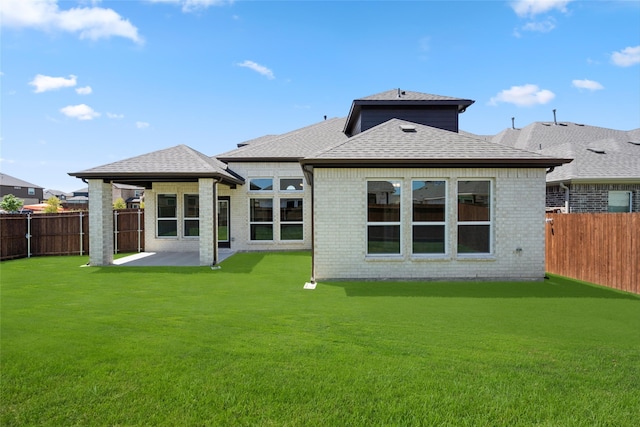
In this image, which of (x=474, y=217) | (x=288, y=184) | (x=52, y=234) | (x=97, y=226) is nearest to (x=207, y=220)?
(x=97, y=226)

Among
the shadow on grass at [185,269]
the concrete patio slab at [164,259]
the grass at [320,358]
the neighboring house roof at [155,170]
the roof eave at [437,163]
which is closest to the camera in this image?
the grass at [320,358]

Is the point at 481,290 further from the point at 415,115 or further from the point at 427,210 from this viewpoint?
the point at 415,115

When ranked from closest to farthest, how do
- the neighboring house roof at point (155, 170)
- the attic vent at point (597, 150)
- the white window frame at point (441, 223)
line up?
1. the white window frame at point (441, 223)
2. the neighboring house roof at point (155, 170)
3. the attic vent at point (597, 150)

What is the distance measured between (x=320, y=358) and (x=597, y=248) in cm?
863

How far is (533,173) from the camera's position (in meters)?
9.47

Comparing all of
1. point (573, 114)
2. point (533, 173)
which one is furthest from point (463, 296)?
point (573, 114)

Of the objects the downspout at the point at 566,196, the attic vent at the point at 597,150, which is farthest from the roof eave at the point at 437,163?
the attic vent at the point at 597,150

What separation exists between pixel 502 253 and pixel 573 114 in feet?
78.5

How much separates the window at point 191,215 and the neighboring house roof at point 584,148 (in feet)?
50.6

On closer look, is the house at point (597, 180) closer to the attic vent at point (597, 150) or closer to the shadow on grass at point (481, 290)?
the attic vent at point (597, 150)

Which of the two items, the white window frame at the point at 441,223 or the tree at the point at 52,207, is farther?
the tree at the point at 52,207

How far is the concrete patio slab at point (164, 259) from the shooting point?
41.3ft

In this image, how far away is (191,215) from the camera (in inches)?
643

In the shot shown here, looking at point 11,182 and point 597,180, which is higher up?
point 11,182
